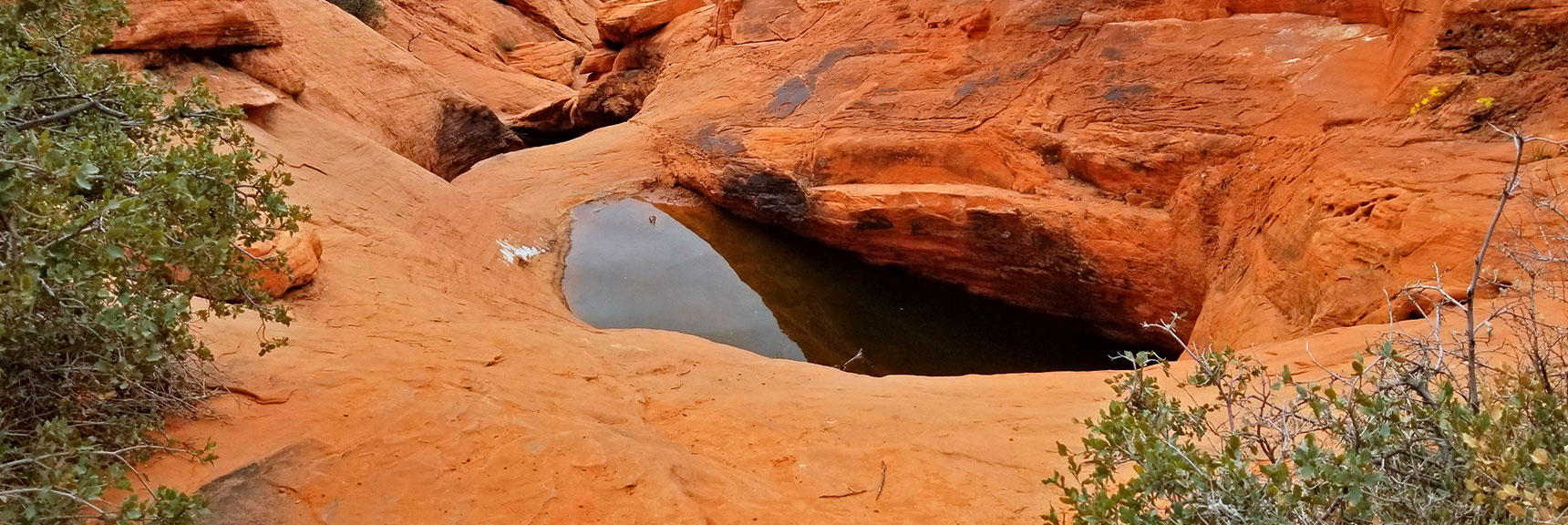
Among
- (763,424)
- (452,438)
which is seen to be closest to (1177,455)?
(763,424)

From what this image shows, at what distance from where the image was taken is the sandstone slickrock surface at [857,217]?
3621mm

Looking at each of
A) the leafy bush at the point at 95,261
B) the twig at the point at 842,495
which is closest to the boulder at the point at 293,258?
the leafy bush at the point at 95,261

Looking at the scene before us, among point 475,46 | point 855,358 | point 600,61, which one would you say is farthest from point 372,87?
point 475,46

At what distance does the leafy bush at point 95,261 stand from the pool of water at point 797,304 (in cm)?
450

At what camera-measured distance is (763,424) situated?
4348 mm

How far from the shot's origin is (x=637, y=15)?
44.5ft

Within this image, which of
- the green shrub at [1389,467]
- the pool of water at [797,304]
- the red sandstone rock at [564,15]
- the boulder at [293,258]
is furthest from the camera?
the red sandstone rock at [564,15]

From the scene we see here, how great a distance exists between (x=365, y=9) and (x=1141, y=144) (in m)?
14.2

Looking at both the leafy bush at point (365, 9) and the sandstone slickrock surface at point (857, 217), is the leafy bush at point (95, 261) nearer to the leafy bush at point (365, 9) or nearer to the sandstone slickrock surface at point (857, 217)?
the sandstone slickrock surface at point (857, 217)

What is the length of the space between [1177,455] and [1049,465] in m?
1.74

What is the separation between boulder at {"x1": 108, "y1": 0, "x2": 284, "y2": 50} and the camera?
25.7ft

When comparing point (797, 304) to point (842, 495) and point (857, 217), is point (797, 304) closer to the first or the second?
point (857, 217)

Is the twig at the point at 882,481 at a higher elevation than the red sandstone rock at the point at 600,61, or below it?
higher

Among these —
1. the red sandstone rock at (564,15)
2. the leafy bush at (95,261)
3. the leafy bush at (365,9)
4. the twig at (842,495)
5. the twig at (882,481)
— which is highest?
the leafy bush at (95,261)
